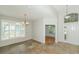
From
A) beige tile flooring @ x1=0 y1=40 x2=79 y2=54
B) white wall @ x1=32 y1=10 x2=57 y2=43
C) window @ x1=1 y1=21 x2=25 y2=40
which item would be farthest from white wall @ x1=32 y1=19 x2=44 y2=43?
window @ x1=1 y1=21 x2=25 y2=40

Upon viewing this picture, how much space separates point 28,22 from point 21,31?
10.2 inches

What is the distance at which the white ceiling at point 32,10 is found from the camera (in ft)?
4.73

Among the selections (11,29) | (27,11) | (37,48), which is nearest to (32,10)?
(27,11)

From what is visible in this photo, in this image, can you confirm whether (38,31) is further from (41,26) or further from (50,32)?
(50,32)

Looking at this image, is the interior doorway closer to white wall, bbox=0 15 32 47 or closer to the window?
white wall, bbox=0 15 32 47

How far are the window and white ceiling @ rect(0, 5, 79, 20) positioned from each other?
0.63 ft

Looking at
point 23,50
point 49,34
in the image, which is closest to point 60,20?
point 49,34

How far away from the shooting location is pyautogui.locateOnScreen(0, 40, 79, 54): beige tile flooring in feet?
5.01

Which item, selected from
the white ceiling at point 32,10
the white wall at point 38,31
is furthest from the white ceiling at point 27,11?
the white wall at point 38,31

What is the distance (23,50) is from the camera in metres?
1.62

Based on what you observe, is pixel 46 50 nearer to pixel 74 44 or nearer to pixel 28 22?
pixel 74 44

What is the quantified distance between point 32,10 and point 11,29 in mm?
612
